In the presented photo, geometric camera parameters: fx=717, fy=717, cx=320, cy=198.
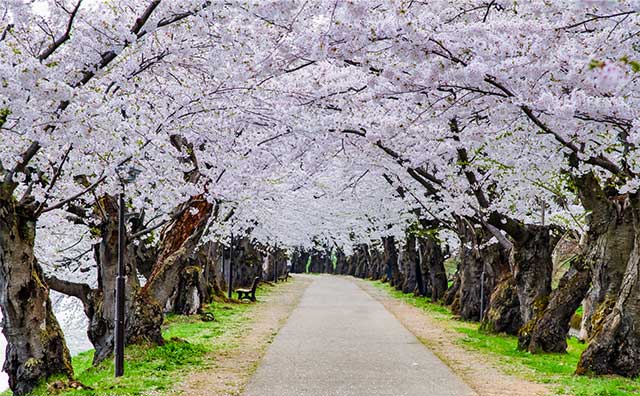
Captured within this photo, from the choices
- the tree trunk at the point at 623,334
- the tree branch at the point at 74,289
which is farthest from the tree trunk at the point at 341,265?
the tree trunk at the point at 623,334

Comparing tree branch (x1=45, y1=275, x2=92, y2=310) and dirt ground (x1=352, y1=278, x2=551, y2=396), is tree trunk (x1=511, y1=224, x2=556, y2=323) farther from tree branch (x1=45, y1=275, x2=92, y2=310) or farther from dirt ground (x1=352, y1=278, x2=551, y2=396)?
tree branch (x1=45, y1=275, x2=92, y2=310)

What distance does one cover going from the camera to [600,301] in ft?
42.6

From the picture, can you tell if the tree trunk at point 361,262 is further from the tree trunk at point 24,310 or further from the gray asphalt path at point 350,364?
the tree trunk at point 24,310

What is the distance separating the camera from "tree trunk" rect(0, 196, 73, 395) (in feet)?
33.5

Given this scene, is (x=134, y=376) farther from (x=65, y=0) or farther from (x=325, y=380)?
(x=65, y=0)

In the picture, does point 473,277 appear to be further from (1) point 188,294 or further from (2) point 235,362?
(2) point 235,362

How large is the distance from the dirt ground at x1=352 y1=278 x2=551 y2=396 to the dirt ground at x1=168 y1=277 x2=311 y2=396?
11.6ft

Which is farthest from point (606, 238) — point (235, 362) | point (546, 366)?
point (235, 362)

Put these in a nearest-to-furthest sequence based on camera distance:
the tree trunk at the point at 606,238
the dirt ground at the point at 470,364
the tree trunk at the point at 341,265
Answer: the dirt ground at the point at 470,364 → the tree trunk at the point at 606,238 → the tree trunk at the point at 341,265

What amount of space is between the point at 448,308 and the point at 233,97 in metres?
18.3

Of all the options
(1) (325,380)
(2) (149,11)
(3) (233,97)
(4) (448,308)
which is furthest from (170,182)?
(4) (448,308)

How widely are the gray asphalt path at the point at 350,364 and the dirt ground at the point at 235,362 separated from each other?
24 cm

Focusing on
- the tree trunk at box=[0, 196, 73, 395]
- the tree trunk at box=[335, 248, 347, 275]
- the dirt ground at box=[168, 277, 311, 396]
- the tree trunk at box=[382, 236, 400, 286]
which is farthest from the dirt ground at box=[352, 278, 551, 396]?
the tree trunk at box=[335, 248, 347, 275]

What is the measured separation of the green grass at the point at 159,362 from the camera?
34.1 ft
